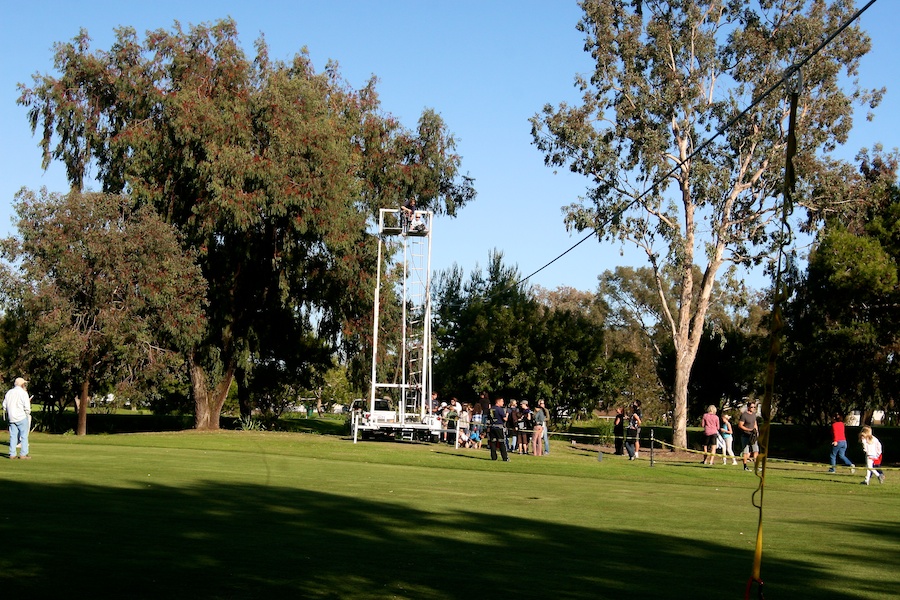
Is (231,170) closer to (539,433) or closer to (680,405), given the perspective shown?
(539,433)

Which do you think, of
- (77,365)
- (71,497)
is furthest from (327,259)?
(71,497)

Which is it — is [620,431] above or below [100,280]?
below

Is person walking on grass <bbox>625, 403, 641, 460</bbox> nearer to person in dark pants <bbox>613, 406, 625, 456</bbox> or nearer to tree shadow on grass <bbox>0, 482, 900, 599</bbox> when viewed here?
person in dark pants <bbox>613, 406, 625, 456</bbox>

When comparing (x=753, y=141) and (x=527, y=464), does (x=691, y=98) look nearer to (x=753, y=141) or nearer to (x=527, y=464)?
(x=753, y=141)

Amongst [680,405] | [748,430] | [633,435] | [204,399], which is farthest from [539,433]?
[204,399]

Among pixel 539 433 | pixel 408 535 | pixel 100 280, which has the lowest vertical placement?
pixel 408 535

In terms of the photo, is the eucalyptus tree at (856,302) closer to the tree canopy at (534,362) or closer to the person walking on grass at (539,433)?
the tree canopy at (534,362)

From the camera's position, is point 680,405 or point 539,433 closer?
point 539,433

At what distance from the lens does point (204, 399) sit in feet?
154

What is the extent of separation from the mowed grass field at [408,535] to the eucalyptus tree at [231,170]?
2169 centimetres

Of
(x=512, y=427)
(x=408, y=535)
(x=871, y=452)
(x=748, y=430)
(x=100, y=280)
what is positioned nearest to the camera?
(x=408, y=535)

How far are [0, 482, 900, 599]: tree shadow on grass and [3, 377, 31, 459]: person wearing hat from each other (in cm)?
756

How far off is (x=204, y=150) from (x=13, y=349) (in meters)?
14.3

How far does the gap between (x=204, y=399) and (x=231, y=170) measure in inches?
422
